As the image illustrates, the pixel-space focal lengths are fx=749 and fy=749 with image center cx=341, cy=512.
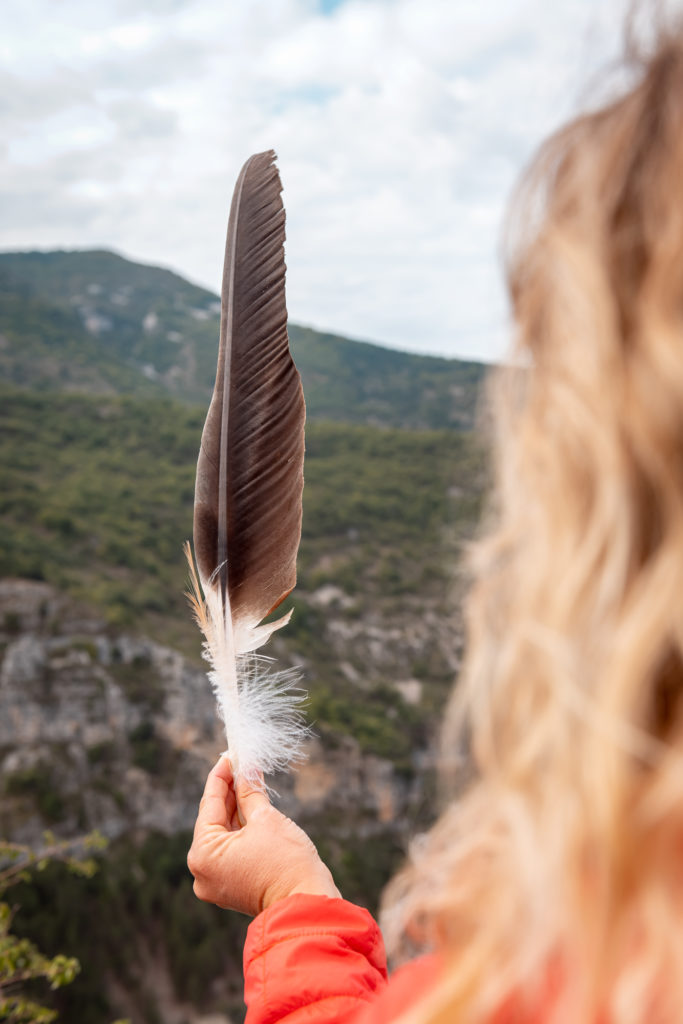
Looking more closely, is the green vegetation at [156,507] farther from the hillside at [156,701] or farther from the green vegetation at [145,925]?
the green vegetation at [145,925]

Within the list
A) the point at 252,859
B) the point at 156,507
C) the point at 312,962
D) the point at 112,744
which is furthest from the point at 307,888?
the point at 156,507

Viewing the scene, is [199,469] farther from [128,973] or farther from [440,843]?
[128,973]

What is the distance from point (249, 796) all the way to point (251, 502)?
0.59 metres

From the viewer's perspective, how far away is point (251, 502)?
162cm

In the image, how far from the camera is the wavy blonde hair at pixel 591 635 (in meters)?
0.51

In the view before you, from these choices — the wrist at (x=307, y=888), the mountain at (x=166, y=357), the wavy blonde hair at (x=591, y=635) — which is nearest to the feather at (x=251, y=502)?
the wrist at (x=307, y=888)

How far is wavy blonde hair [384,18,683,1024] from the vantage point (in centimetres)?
51

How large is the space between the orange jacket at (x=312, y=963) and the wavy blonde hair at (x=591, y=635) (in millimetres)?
349

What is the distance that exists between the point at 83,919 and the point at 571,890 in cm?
2695

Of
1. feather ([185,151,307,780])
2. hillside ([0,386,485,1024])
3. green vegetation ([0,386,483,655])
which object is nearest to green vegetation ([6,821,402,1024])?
hillside ([0,386,485,1024])

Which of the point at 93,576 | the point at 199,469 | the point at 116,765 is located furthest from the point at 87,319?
the point at 199,469

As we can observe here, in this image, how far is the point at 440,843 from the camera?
26.2 inches

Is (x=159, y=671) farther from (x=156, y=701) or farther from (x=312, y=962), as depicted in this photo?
(x=312, y=962)

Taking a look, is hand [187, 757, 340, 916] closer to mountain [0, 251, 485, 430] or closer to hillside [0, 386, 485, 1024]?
hillside [0, 386, 485, 1024]
